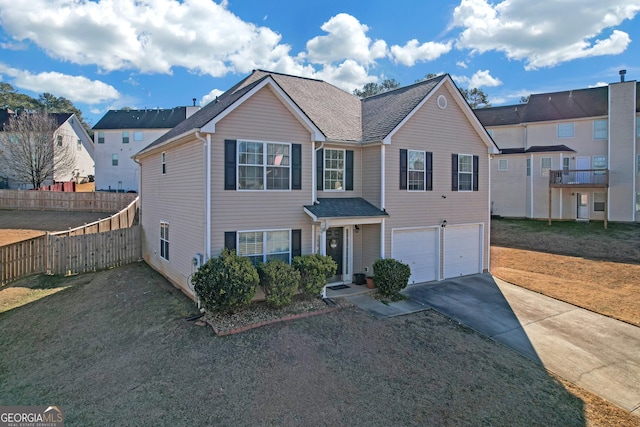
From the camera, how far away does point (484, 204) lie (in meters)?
16.4

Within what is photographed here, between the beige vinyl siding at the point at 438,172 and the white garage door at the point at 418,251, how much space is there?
396 millimetres

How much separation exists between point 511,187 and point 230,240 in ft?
91.6

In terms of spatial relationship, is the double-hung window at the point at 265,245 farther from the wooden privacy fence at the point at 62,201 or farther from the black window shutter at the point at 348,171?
the wooden privacy fence at the point at 62,201

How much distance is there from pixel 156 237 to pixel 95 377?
27.3 feet

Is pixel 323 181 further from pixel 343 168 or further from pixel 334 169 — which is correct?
pixel 343 168

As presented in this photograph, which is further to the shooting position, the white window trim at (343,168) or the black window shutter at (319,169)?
the white window trim at (343,168)

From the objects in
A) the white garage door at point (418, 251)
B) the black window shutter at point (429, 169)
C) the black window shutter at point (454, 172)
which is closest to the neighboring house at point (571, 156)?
the black window shutter at point (454, 172)

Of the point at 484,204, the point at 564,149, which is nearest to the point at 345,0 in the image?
the point at 484,204

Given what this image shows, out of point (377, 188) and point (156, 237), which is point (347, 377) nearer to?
point (377, 188)

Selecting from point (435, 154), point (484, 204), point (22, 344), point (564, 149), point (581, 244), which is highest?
point (564, 149)

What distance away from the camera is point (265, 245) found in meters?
11.2

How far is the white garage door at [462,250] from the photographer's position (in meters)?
15.3

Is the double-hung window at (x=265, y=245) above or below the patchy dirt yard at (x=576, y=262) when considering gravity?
above

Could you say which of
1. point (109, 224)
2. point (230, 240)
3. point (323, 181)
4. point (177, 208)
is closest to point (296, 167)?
point (323, 181)
